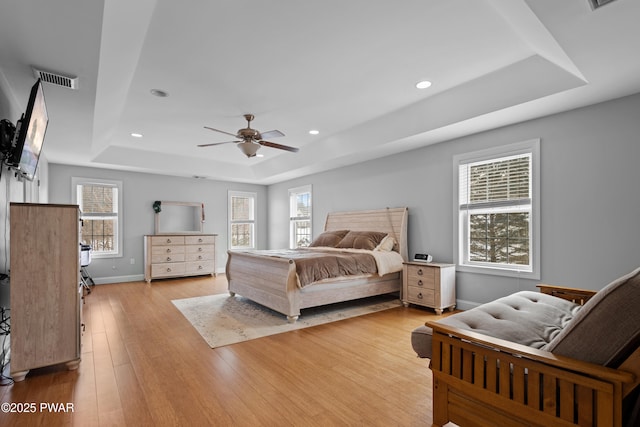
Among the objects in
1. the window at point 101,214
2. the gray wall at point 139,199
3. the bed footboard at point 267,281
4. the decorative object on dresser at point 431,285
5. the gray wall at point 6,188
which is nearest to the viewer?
the gray wall at point 6,188

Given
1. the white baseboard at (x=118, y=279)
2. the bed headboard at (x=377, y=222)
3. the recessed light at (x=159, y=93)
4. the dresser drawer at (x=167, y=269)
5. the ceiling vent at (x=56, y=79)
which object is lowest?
the white baseboard at (x=118, y=279)

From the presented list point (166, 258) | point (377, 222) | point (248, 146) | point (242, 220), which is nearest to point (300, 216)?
point (242, 220)

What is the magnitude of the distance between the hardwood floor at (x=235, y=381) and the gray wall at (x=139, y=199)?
3.33m

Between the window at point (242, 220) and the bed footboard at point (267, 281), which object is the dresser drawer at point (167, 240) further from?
the bed footboard at point (267, 281)

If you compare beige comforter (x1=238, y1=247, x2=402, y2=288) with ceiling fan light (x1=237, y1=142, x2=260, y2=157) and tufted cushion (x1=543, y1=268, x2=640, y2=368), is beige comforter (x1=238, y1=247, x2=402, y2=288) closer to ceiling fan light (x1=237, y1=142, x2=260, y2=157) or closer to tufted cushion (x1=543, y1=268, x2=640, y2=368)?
ceiling fan light (x1=237, y1=142, x2=260, y2=157)

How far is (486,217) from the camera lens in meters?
4.14

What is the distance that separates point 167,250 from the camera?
670 cm

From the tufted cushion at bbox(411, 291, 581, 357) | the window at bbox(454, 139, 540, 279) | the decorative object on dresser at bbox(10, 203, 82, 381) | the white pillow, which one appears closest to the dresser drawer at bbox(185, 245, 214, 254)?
the white pillow

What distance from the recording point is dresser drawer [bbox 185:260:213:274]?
6945mm

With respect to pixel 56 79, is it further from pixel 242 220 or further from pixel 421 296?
pixel 242 220

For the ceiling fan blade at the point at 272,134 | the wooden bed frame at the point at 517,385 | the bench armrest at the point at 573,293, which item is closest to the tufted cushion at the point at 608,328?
the wooden bed frame at the point at 517,385

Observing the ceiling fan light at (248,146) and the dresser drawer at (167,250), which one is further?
the dresser drawer at (167,250)

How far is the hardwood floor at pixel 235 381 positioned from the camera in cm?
192

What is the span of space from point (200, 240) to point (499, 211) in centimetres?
589
